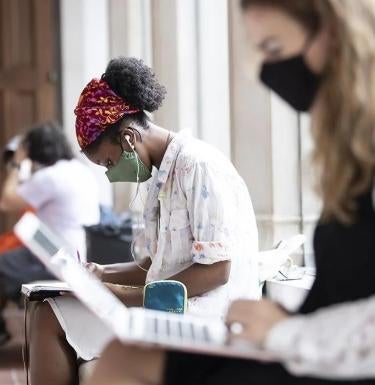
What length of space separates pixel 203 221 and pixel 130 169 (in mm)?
307

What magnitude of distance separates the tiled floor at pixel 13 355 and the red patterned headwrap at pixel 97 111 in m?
1.67

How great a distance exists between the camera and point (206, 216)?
225 cm

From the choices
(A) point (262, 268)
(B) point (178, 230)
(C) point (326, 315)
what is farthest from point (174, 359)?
(A) point (262, 268)

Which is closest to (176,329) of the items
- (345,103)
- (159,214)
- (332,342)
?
(332,342)

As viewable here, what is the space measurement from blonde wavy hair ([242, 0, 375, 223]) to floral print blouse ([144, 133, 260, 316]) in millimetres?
864

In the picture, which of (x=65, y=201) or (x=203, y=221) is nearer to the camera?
(x=203, y=221)

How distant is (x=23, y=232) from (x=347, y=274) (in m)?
0.53

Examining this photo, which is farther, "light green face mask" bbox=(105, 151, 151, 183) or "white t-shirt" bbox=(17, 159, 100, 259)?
"white t-shirt" bbox=(17, 159, 100, 259)

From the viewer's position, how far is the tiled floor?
3.95 meters

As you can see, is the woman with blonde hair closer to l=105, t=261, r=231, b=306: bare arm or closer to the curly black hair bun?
l=105, t=261, r=231, b=306: bare arm

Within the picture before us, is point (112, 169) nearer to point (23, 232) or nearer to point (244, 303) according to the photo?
point (23, 232)

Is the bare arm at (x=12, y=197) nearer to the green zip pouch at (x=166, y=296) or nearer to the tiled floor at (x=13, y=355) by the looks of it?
the tiled floor at (x=13, y=355)

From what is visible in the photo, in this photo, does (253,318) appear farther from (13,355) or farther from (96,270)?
A: (13,355)

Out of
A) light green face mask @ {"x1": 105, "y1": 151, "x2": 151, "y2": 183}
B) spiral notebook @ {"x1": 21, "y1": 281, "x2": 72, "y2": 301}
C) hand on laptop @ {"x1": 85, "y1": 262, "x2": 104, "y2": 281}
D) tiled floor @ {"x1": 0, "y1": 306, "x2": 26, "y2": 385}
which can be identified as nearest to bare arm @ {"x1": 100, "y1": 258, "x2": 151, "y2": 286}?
hand on laptop @ {"x1": 85, "y1": 262, "x2": 104, "y2": 281}
